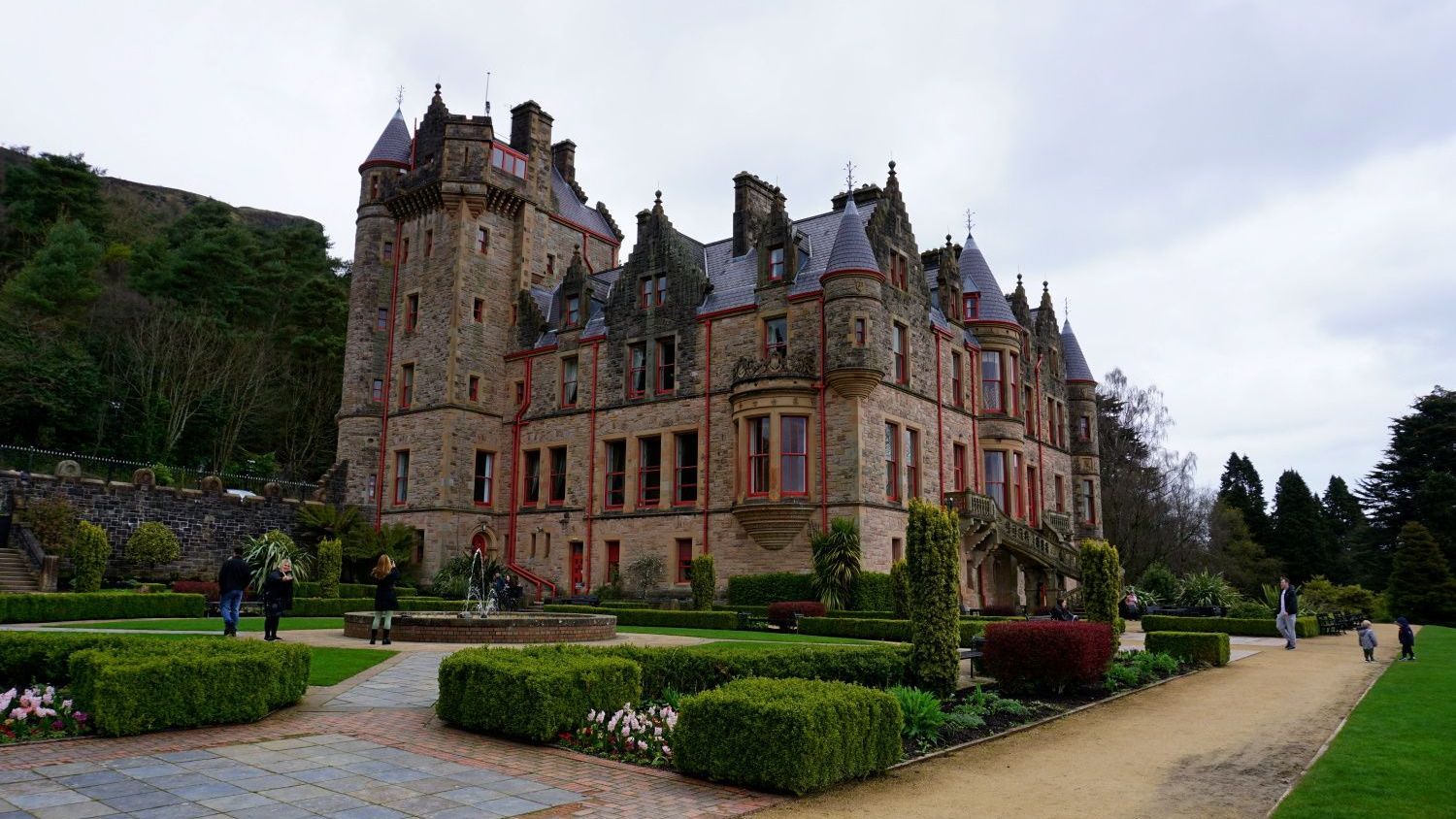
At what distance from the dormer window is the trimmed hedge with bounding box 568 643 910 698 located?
21177 millimetres

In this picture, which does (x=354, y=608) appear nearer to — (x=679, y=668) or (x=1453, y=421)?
(x=679, y=668)

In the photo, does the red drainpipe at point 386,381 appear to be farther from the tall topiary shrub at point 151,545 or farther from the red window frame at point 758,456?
Result: the red window frame at point 758,456

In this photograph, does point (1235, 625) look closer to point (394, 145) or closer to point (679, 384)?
point (679, 384)

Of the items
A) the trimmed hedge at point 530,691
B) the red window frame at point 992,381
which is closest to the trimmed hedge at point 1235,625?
the red window frame at point 992,381

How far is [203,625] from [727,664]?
15693mm

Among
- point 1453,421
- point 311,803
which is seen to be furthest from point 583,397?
point 1453,421

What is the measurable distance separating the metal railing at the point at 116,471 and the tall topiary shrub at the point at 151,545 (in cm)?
231

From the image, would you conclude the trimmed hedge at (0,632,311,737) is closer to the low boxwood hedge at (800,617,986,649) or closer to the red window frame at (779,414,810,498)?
the low boxwood hedge at (800,617,986,649)

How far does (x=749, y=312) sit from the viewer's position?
3319 centimetres

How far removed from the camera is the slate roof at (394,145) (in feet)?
144

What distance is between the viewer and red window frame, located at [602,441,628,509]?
1421 inches

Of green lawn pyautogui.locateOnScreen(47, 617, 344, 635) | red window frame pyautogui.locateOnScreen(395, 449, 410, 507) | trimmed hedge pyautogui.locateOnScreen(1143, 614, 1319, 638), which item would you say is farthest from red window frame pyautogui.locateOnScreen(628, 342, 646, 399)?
trimmed hedge pyautogui.locateOnScreen(1143, 614, 1319, 638)

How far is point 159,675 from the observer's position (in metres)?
9.58

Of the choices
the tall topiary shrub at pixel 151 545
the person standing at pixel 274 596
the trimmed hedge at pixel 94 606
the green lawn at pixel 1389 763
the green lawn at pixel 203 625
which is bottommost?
the green lawn at pixel 1389 763
